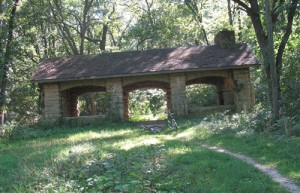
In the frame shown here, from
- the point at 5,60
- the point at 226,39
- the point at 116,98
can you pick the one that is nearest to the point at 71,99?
the point at 116,98

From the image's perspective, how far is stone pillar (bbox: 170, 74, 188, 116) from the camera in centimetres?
1977

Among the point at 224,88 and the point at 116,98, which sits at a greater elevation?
the point at 224,88

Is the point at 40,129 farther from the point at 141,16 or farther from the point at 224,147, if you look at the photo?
the point at 141,16

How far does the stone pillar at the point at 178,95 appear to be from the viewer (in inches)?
778

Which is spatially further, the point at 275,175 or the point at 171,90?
the point at 171,90

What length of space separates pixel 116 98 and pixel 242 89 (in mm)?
6813

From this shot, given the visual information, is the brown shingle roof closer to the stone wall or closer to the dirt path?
the stone wall

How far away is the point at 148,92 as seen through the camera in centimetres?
3359

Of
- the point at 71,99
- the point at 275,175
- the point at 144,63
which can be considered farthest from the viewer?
the point at 71,99

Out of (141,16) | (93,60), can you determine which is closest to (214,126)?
(93,60)

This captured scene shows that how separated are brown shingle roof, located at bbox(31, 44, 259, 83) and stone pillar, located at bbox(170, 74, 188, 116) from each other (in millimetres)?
724

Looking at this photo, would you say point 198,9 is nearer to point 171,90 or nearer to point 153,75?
point 153,75

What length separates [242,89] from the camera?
19891mm

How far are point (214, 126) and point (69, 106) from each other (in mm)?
11179
